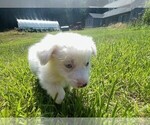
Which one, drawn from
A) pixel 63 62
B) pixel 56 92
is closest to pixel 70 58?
pixel 63 62

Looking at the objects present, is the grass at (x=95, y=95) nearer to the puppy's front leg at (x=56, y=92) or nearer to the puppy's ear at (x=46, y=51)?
the puppy's front leg at (x=56, y=92)

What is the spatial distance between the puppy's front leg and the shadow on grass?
0.03 metres

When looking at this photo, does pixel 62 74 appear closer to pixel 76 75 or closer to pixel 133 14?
pixel 76 75

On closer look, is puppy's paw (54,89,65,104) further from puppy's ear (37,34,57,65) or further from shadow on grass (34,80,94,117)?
puppy's ear (37,34,57,65)

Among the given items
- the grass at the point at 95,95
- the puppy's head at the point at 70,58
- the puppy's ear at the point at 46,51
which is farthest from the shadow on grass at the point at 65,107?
the puppy's ear at the point at 46,51

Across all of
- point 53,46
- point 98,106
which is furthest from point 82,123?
point 53,46

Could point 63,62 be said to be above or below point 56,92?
above

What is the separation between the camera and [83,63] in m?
1.77

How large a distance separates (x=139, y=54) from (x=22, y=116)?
1.72 m

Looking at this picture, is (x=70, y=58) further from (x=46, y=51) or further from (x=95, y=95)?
(x=95, y=95)

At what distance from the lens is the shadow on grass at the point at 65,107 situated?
1.63m

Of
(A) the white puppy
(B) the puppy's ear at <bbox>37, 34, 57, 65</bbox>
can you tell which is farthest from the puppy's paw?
(B) the puppy's ear at <bbox>37, 34, 57, 65</bbox>

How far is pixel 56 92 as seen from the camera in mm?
1805

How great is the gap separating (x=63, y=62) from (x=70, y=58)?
0.06 metres
